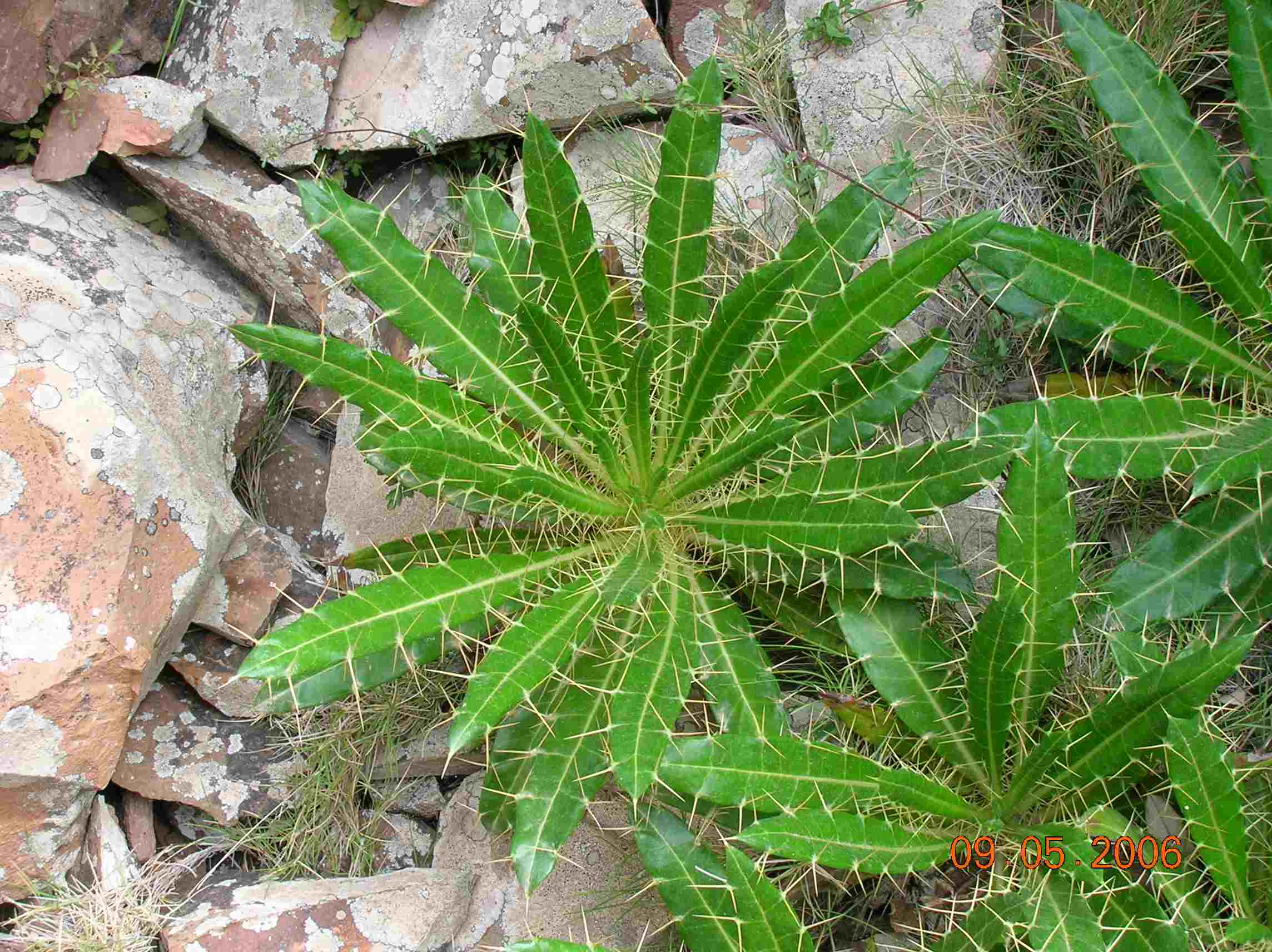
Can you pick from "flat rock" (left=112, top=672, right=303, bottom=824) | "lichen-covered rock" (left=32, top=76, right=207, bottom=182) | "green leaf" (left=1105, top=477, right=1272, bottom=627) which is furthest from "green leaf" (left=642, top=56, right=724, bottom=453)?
"lichen-covered rock" (left=32, top=76, right=207, bottom=182)

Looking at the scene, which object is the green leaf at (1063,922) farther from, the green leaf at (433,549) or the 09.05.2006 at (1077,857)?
the green leaf at (433,549)

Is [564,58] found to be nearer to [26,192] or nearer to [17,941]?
[26,192]

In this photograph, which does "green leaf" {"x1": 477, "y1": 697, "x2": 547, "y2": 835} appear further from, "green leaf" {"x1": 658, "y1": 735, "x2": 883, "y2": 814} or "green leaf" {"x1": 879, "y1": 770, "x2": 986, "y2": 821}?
"green leaf" {"x1": 879, "y1": 770, "x2": 986, "y2": 821}

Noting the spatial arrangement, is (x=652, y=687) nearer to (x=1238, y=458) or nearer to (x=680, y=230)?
(x=680, y=230)

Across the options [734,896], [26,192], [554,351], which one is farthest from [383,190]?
[734,896]

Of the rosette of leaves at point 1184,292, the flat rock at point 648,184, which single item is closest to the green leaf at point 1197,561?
the rosette of leaves at point 1184,292

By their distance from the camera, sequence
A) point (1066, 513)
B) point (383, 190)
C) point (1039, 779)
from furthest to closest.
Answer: point (383, 190) < point (1039, 779) < point (1066, 513)
